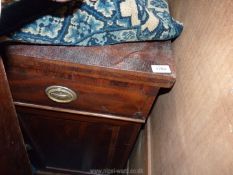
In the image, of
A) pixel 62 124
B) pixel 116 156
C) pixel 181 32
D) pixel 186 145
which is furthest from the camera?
pixel 116 156

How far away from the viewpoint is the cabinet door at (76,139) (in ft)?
2.37

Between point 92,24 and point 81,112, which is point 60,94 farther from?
point 92,24

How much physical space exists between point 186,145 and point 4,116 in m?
0.38

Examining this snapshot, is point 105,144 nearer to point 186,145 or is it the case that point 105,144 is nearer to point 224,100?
point 186,145

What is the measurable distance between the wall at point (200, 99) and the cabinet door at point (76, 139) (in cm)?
18

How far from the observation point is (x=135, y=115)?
25.8 inches

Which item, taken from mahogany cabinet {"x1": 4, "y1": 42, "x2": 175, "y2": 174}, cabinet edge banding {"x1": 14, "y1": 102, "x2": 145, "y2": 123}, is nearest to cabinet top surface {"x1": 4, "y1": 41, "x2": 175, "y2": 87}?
mahogany cabinet {"x1": 4, "y1": 42, "x2": 175, "y2": 174}

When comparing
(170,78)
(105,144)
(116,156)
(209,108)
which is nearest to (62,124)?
(105,144)

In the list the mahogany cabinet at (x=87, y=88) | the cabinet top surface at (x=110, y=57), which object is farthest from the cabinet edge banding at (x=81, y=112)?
the cabinet top surface at (x=110, y=57)

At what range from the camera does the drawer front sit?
56 centimetres

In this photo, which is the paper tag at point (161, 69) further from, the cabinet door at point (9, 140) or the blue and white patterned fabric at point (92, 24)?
the cabinet door at point (9, 140)

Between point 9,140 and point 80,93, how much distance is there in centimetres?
21

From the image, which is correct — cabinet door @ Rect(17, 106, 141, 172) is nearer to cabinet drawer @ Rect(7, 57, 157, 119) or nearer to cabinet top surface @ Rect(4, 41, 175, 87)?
cabinet drawer @ Rect(7, 57, 157, 119)

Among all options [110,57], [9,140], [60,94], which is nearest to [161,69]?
[110,57]
